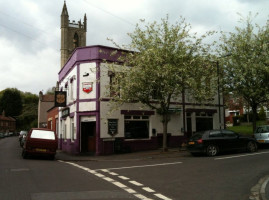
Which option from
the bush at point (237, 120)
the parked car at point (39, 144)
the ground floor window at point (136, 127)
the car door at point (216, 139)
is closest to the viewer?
the car door at point (216, 139)

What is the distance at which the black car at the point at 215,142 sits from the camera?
51.9ft

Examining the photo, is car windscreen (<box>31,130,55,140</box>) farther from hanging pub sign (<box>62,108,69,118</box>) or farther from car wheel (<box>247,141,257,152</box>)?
car wheel (<box>247,141,257,152</box>)

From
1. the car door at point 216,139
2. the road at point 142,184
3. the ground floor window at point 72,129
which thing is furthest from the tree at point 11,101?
the road at point 142,184

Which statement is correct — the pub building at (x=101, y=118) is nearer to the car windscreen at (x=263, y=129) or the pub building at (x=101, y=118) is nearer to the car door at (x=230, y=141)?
the car door at (x=230, y=141)

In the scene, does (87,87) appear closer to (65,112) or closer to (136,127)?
(136,127)

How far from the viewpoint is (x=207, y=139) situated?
1590 centimetres

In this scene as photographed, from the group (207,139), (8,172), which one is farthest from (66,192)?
(207,139)

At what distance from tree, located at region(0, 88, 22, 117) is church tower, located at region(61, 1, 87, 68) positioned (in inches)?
1111

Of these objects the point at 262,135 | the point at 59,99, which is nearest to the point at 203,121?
the point at 262,135

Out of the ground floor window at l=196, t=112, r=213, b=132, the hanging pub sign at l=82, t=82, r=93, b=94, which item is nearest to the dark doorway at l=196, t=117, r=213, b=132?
the ground floor window at l=196, t=112, r=213, b=132

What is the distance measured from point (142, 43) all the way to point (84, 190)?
11.8 meters

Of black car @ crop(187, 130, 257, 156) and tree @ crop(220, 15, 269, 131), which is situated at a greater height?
tree @ crop(220, 15, 269, 131)

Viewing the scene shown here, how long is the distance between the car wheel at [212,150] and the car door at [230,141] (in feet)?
2.31

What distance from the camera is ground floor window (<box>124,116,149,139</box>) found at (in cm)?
2087
